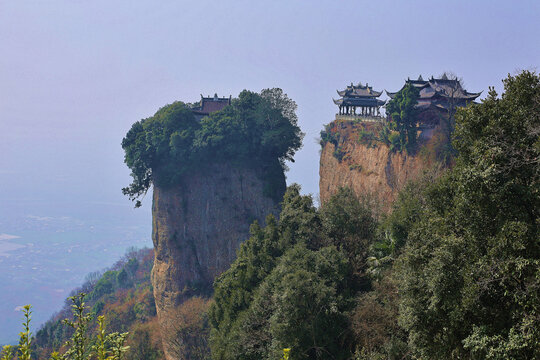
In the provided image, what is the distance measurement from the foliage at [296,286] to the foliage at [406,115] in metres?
7.18

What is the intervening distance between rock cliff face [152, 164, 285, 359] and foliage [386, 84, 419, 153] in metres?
15.2

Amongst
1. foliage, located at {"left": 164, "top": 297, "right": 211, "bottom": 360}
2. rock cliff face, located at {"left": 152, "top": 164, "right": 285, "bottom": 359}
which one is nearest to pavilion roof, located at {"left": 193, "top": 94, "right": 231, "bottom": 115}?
rock cliff face, located at {"left": 152, "top": 164, "right": 285, "bottom": 359}

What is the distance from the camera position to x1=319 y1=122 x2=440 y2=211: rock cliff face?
27438 mm

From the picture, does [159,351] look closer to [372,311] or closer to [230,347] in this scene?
[230,347]

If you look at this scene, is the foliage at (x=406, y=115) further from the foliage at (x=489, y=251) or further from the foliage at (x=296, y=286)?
the foliage at (x=489, y=251)

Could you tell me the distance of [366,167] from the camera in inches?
1254

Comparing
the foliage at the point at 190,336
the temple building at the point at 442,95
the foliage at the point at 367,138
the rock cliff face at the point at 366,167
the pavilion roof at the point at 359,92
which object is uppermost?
the pavilion roof at the point at 359,92

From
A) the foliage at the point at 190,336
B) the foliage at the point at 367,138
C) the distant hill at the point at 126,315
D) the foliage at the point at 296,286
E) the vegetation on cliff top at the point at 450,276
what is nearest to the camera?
the vegetation on cliff top at the point at 450,276

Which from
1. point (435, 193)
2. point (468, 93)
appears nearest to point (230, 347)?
point (435, 193)

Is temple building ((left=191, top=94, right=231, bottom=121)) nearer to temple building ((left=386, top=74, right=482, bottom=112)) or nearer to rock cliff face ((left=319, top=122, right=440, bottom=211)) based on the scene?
rock cliff face ((left=319, top=122, right=440, bottom=211))

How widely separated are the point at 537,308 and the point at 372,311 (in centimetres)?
762

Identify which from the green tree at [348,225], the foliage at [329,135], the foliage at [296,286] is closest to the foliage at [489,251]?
the foliage at [296,286]

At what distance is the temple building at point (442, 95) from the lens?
1048 inches

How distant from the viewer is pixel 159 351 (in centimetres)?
3762
